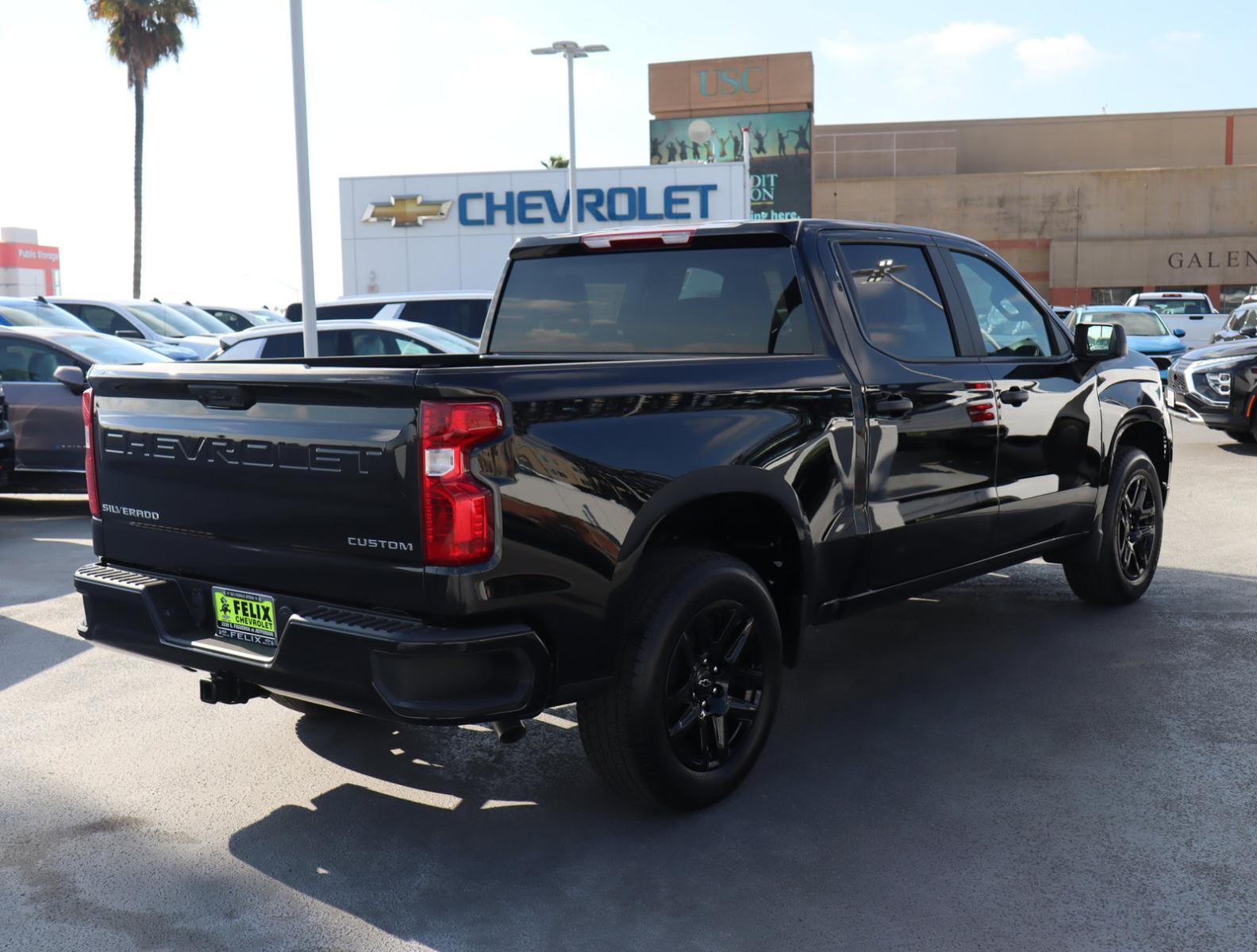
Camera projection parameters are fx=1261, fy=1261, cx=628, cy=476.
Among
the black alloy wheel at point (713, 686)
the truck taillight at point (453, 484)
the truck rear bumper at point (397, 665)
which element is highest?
the truck taillight at point (453, 484)

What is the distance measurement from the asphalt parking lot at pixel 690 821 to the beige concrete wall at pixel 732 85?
58345mm

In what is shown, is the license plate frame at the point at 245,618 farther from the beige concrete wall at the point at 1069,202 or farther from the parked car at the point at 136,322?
the beige concrete wall at the point at 1069,202

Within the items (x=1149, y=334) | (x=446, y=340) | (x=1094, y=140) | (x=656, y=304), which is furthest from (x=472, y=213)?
(x=1094, y=140)

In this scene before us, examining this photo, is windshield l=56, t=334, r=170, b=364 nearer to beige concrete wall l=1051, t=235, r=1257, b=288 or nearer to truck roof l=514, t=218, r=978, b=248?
truck roof l=514, t=218, r=978, b=248

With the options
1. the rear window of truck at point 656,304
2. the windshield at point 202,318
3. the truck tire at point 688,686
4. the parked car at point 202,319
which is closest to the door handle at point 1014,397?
the rear window of truck at point 656,304

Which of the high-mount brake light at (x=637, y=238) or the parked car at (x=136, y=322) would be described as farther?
the parked car at (x=136, y=322)

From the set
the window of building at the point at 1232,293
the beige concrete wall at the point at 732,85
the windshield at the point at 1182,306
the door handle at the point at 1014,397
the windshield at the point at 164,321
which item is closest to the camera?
the door handle at the point at 1014,397

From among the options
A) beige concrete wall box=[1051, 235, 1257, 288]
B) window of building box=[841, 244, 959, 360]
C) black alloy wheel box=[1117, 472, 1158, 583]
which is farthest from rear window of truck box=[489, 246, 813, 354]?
beige concrete wall box=[1051, 235, 1257, 288]

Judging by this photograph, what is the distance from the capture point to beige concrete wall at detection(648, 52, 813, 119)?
61000mm

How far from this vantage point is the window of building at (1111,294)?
57469 mm

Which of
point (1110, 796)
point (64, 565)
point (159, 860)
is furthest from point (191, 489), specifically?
point (64, 565)

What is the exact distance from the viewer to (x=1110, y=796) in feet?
13.9

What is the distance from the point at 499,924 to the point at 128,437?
199 centimetres

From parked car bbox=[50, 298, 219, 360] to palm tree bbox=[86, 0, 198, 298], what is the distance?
2023 centimetres
